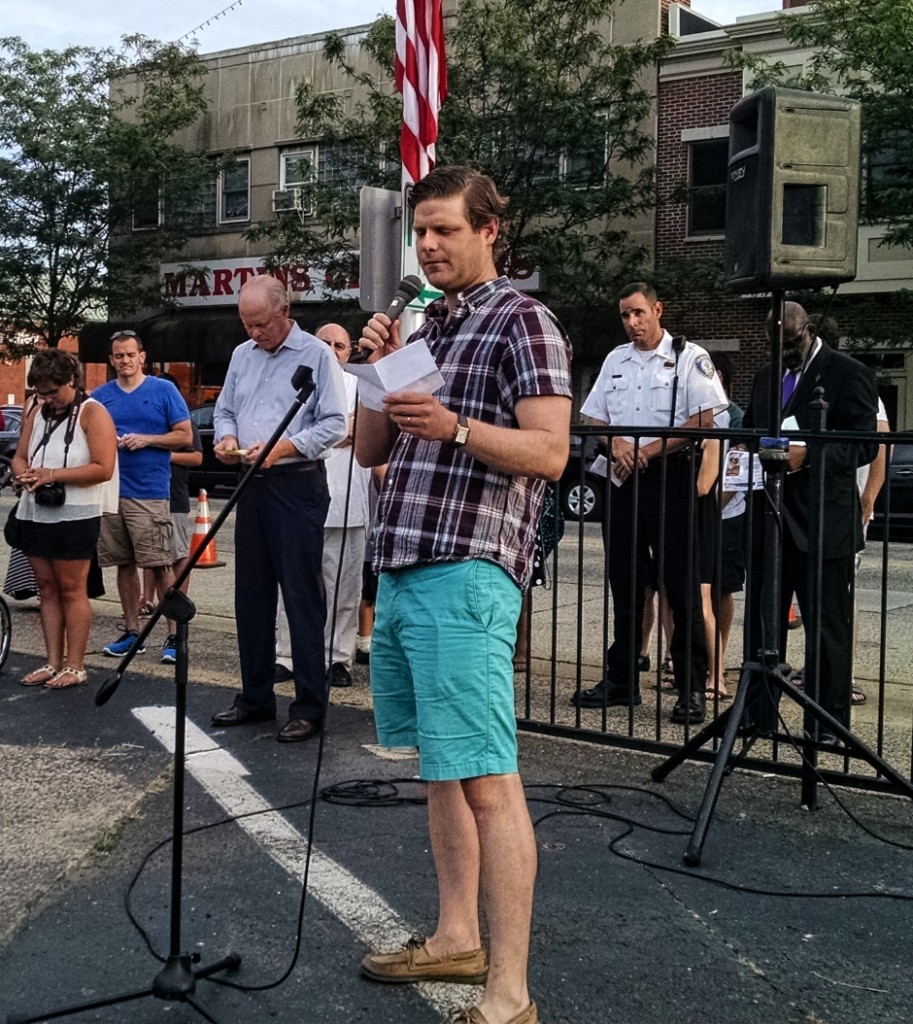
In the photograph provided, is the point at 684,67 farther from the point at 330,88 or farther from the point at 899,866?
the point at 899,866

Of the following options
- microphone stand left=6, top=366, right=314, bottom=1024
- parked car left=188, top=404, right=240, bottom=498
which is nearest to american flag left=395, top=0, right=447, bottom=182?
microphone stand left=6, top=366, right=314, bottom=1024

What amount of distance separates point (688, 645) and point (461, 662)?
2755 mm

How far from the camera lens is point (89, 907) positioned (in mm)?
3805

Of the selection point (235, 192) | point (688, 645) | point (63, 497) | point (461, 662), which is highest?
point (235, 192)

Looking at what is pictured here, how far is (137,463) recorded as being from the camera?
809 cm

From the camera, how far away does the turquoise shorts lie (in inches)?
118

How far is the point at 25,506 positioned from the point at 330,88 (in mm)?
23655

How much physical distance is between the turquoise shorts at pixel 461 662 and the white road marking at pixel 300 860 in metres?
0.64

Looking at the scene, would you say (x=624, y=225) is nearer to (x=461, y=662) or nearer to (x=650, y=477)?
(x=650, y=477)

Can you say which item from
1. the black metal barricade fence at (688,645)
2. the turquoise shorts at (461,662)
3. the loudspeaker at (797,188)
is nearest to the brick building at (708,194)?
the black metal barricade fence at (688,645)

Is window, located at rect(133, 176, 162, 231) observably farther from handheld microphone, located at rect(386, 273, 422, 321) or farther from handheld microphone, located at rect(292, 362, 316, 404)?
handheld microphone, located at rect(292, 362, 316, 404)

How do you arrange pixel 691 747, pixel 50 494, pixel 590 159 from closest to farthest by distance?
pixel 691 747, pixel 50 494, pixel 590 159

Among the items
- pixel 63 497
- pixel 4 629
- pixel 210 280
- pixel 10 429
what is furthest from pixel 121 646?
pixel 10 429

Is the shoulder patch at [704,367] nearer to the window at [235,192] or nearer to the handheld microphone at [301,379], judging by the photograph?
the handheld microphone at [301,379]
